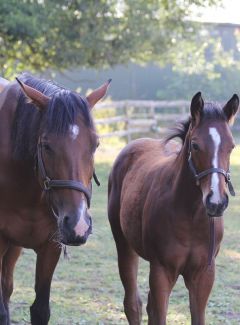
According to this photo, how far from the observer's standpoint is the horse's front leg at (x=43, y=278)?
13.1ft

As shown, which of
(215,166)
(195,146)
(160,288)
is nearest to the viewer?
(215,166)

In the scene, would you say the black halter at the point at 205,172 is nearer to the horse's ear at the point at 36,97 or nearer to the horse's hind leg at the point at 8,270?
the horse's ear at the point at 36,97

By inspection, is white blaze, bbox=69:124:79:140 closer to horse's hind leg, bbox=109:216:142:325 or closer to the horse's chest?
the horse's chest

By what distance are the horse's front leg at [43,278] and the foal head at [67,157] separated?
0.68 metres

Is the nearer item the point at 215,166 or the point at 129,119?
the point at 215,166

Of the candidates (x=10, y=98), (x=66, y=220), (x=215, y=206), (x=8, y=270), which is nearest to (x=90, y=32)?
(x=8, y=270)

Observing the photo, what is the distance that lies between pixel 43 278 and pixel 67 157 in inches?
44.9

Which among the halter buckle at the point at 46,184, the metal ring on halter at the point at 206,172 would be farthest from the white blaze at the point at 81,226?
the metal ring on halter at the point at 206,172

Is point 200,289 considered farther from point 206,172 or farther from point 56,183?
point 56,183

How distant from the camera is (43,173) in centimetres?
338

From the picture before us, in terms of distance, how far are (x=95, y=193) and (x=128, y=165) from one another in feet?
20.0

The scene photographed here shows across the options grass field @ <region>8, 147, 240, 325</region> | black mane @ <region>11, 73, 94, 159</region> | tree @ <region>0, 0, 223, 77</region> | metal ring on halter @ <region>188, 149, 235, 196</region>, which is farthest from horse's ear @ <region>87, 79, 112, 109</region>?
tree @ <region>0, 0, 223, 77</region>

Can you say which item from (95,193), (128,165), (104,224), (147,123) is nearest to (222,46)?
(147,123)

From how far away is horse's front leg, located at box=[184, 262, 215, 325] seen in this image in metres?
3.84
